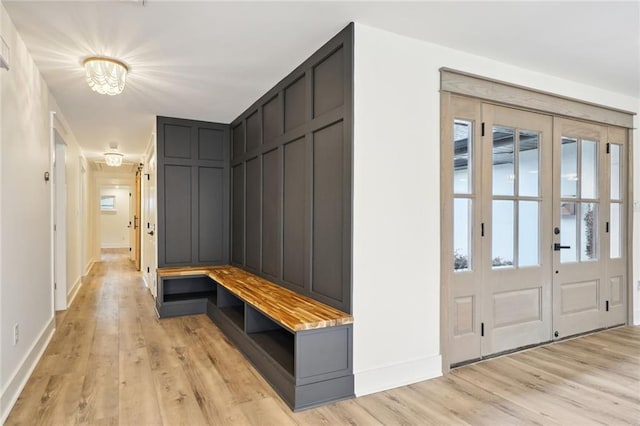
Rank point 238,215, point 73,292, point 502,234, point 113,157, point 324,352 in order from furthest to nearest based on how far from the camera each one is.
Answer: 1. point 113,157
2. point 73,292
3. point 238,215
4. point 502,234
5. point 324,352

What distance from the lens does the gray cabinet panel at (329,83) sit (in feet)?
8.66

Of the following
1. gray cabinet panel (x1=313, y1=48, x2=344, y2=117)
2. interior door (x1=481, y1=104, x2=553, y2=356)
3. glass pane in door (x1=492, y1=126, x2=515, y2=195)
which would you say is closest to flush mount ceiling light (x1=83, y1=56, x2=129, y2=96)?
gray cabinet panel (x1=313, y1=48, x2=344, y2=117)

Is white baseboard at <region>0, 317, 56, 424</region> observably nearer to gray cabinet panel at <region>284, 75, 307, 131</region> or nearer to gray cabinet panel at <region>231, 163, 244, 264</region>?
gray cabinet panel at <region>231, 163, 244, 264</region>

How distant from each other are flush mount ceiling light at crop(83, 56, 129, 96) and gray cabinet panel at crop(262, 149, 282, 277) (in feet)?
4.73

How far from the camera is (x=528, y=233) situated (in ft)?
11.0

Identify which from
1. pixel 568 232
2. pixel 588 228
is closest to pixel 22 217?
pixel 568 232

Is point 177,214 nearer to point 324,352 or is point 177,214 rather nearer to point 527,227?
point 324,352

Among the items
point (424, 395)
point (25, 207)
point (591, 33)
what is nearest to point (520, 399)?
point (424, 395)

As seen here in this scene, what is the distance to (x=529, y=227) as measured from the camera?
11.0 ft

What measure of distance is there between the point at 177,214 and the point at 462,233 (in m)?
3.54

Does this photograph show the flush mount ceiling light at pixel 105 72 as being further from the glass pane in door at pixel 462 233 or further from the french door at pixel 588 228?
the french door at pixel 588 228

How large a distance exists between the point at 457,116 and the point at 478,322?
1.65 meters

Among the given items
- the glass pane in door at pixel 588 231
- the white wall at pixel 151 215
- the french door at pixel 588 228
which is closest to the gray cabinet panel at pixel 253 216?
the white wall at pixel 151 215

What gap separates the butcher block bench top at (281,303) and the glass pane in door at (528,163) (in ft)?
6.72
